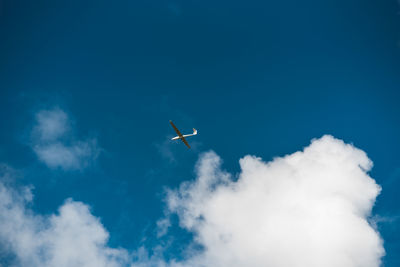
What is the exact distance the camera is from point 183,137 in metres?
103
